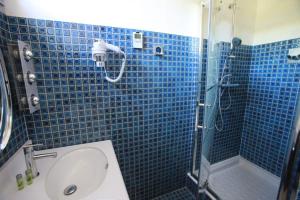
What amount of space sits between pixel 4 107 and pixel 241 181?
2211 mm

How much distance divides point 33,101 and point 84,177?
58cm

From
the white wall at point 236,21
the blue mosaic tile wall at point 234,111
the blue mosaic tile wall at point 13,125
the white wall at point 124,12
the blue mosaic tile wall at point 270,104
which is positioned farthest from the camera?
the blue mosaic tile wall at point 234,111

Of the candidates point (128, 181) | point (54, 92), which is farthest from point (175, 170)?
point (54, 92)

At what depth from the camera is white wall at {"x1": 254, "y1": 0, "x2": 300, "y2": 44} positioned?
4.77ft

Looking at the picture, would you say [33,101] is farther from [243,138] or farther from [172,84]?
[243,138]

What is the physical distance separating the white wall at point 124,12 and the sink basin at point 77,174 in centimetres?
93

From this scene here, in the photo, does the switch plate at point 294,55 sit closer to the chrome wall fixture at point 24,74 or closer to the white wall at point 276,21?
the white wall at point 276,21

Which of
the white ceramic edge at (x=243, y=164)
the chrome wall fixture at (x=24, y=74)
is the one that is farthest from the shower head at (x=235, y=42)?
the chrome wall fixture at (x=24, y=74)

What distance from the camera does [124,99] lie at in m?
1.24

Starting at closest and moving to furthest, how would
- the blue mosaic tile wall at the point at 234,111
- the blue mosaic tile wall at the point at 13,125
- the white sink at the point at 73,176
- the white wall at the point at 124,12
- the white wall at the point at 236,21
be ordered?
the white sink at the point at 73,176
the blue mosaic tile wall at the point at 13,125
the white wall at the point at 124,12
the white wall at the point at 236,21
the blue mosaic tile wall at the point at 234,111

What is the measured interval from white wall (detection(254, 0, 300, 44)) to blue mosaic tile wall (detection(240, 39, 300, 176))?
3.1 inches

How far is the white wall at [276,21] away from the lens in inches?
57.2

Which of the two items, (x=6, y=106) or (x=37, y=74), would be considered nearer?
(x=6, y=106)

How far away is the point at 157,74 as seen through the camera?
4.32 ft
